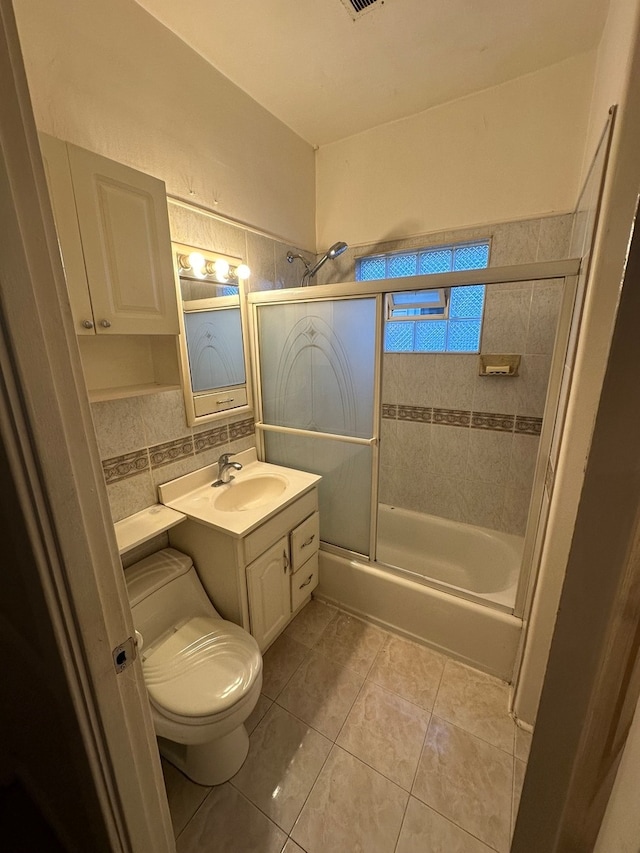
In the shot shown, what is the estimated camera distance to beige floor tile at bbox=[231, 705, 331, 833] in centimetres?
113

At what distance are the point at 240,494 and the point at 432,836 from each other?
1384mm

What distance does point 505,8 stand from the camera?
4.07 ft

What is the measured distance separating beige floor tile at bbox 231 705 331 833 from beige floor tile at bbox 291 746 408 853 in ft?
0.13

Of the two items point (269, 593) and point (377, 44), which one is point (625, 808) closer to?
point (269, 593)

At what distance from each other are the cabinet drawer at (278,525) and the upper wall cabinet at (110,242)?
88cm

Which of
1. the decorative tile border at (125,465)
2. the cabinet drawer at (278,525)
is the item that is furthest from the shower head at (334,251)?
the decorative tile border at (125,465)

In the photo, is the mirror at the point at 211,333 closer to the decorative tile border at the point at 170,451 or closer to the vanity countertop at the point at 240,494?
the decorative tile border at the point at 170,451

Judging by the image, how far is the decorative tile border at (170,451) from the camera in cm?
147

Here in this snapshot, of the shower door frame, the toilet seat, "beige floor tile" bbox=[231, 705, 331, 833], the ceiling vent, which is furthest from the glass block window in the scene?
"beige floor tile" bbox=[231, 705, 331, 833]

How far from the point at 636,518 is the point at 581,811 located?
13.5 inches

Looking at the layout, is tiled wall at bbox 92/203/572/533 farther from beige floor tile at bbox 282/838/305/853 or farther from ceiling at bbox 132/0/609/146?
beige floor tile at bbox 282/838/305/853

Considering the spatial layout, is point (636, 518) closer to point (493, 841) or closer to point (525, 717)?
point (493, 841)

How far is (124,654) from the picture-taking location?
2.04ft

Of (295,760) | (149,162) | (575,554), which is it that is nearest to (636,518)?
(575,554)
